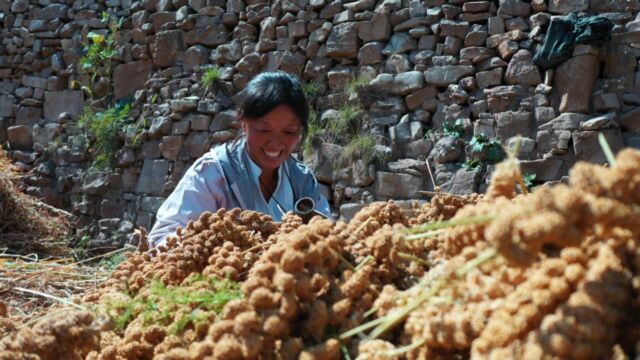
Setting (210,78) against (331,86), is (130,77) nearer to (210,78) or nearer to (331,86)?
(210,78)

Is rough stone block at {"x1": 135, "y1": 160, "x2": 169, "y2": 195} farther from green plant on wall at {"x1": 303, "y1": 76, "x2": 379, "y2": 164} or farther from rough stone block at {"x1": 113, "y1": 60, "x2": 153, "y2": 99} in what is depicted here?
green plant on wall at {"x1": 303, "y1": 76, "x2": 379, "y2": 164}

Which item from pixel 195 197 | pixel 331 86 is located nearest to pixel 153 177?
pixel 331 86

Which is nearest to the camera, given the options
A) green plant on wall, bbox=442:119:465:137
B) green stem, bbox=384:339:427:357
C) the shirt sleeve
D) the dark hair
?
green stem, bbox=384:339:427:357

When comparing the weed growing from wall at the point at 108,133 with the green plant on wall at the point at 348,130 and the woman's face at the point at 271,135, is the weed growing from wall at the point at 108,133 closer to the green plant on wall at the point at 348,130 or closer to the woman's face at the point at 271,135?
the green plant on wall at the point at 348,130

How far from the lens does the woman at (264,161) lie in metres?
2.22

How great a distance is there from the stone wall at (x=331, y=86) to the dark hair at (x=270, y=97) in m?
1.30

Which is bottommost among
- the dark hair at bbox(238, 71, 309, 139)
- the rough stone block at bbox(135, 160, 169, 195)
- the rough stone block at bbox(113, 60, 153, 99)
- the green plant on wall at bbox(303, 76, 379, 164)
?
the rough stone block at bbox(135, 160, 169, 195)

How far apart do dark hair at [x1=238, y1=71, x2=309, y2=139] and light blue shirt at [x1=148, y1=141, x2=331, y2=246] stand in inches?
6.3

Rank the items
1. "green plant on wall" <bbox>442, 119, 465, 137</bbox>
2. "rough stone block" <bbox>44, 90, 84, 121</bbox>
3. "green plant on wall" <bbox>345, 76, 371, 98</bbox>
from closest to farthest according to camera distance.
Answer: "green plant on wall" <bbox>442, 119, 465, 137</bbox> < "green plant on wall" <bbox>345, 76, 371, 98</bbox> < "rough stone block" <bbox>44, 90, 84, 121</bbox>

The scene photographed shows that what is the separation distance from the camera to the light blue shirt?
6.54 ft

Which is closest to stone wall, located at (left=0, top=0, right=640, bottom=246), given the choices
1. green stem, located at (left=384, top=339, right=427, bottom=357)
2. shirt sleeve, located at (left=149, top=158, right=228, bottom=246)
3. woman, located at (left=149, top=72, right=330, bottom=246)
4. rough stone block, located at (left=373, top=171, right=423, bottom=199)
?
rough stone block, located at (left=373, top=171, right=423, bottom=199)

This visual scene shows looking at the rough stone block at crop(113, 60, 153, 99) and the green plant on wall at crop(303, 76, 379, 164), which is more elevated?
the rough stone block at crop(113, 60, 153, 99)

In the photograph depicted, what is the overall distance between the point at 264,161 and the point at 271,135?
0.10 meters

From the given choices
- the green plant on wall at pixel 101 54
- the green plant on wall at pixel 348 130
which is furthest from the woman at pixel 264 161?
the green plant on wall at pixel 101 54
